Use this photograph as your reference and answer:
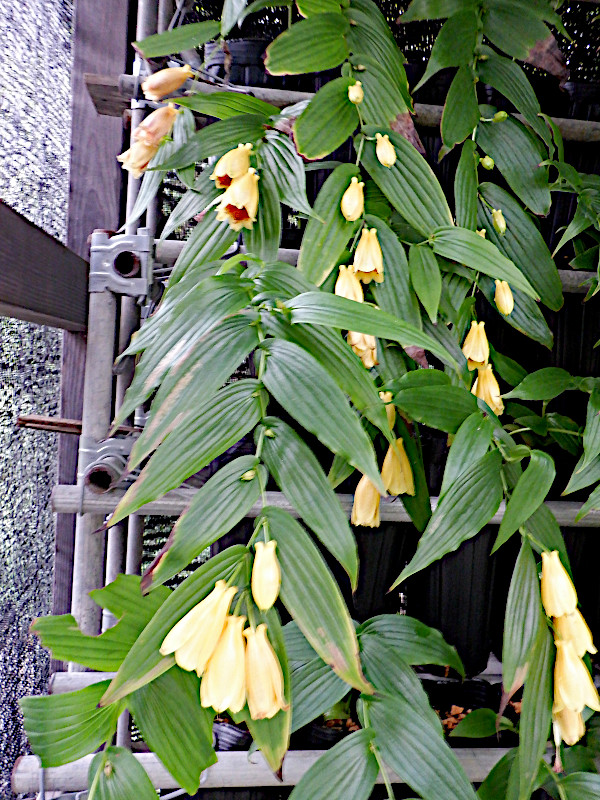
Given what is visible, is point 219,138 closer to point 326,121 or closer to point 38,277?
point 326,121

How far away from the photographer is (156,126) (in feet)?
1.97

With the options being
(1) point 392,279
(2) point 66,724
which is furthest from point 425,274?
(2) point 66,724

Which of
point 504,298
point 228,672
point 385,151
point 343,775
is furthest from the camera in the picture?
point 504,298

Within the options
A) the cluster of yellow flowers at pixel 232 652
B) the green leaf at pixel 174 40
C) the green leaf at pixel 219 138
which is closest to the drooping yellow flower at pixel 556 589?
the cluster of yellow flowers at pixel 232 652

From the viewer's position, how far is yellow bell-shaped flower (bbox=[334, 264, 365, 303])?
1.73 ft

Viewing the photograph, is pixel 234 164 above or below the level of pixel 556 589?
above

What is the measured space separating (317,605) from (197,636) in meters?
0.07

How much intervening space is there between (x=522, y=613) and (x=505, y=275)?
0.28m

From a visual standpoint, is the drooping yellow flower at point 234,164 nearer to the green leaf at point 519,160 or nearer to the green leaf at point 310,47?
the green leaf at point 310,47

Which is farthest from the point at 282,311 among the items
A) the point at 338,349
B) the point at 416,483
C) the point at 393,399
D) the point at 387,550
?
the point at 387,550

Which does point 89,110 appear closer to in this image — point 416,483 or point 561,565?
point 416,483

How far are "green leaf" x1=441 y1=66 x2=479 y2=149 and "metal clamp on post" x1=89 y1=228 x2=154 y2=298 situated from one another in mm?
381

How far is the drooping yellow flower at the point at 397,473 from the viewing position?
546 mm

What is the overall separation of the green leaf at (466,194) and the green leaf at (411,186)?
112mm
